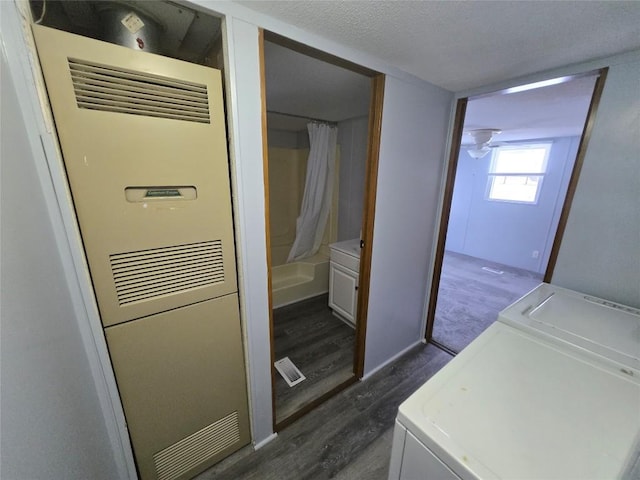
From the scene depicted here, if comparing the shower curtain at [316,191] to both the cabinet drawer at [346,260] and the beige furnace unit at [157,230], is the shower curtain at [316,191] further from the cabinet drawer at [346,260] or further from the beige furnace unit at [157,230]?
the beige furnace unit at [157,230]

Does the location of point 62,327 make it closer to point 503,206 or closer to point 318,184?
point 318,184

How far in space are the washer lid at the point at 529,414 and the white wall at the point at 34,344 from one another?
2.98ft

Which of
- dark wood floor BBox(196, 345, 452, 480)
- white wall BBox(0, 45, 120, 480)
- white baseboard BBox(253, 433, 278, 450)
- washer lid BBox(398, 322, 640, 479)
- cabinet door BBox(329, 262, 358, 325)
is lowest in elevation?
dark wood floor BBox(196, 345, 452, 480)

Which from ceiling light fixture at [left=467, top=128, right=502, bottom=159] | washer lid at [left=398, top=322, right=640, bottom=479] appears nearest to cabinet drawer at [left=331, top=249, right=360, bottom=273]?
washer lid at [left=398, top=322, right=640, bottom=479]

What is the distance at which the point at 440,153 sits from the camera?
1936mm

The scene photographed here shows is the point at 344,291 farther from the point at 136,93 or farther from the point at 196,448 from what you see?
the point at 136,93

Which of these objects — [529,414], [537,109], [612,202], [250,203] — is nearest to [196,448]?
[250,203]

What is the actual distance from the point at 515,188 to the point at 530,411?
4.97 m

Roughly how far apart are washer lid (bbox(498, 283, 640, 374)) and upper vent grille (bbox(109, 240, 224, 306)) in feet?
4.57

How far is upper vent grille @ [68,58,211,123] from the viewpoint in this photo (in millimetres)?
803

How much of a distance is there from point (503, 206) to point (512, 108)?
9.64ft

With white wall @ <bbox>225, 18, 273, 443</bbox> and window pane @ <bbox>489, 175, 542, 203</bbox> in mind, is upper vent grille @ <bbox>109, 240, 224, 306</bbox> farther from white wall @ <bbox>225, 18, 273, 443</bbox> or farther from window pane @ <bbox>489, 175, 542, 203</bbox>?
window pane @ <bbox>489, 175, 542, 203</bbox>

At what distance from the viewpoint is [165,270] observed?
104cm

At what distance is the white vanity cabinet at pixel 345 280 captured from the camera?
236cm
